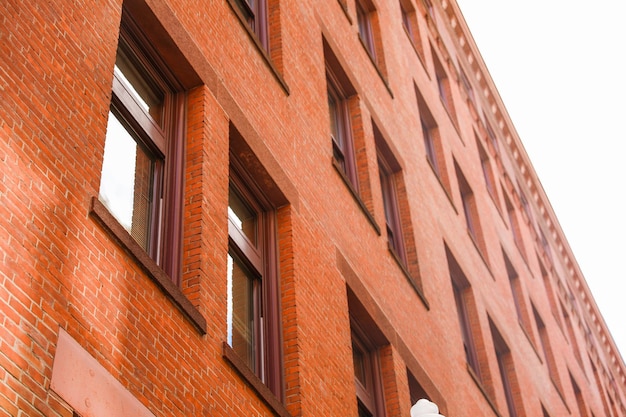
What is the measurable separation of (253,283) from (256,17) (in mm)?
5214

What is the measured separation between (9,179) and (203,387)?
272 centimetres

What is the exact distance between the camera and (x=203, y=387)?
9438mm

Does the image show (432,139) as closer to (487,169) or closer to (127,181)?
(487,169)

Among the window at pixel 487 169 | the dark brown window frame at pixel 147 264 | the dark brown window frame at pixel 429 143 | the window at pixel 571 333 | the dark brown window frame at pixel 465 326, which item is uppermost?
the window at pixel 487 169

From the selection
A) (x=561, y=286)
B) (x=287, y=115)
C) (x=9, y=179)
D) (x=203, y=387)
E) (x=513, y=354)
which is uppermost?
(x=561, y=286)

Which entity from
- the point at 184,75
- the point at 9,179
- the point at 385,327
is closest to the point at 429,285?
the point at 385,327

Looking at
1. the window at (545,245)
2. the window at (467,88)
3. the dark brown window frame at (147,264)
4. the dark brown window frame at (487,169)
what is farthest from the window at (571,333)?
the dark brown window frame at (147,264)

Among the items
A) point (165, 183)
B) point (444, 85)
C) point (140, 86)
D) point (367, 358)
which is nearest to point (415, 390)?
point (367, 358)

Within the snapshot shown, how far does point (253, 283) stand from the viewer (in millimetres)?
12562

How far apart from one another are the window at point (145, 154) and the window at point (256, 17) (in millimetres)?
3944

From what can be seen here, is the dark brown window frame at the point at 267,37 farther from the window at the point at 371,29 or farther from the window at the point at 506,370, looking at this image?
the window at the point at 506,370

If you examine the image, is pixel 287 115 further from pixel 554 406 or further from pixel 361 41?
pixel 554 406

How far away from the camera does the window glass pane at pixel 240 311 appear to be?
11539 millimetres

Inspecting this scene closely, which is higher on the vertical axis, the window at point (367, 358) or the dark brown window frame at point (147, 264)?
the window at point (367, 358)
